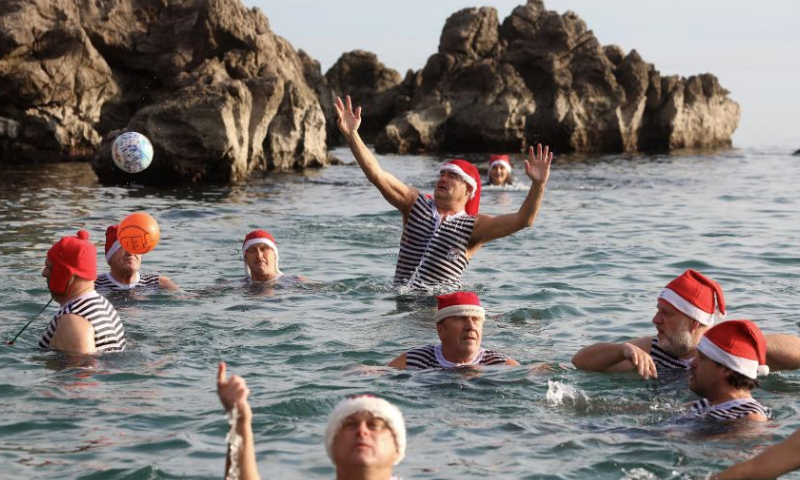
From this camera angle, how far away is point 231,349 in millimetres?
12141

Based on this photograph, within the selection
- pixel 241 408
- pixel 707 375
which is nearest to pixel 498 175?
pixel 707 375

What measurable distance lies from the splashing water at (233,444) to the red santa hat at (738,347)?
423cm

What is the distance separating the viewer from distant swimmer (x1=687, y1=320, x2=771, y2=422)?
8.71 metres

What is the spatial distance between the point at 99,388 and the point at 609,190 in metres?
25.6

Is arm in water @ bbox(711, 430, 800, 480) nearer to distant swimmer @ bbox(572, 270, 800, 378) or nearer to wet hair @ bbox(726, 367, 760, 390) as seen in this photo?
wet hair @ bbox(726, 367, 760, 390)

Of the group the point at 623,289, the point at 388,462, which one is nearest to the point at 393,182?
the point at 623,289

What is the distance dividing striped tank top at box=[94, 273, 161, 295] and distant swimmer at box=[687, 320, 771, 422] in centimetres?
800

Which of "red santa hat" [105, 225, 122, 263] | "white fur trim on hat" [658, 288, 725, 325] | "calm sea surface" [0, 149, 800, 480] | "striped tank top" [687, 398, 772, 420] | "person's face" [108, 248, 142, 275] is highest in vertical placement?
"white fur trim on hat" [658, 288, 725, 325]

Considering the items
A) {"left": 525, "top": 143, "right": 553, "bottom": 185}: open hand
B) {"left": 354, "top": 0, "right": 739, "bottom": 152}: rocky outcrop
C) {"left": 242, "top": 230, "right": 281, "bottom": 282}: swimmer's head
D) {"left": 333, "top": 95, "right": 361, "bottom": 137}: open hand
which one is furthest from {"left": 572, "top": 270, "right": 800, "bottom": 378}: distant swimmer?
{"left": 354, "top": 0, "right": 739, "bottom": 152}: rocky outcrop

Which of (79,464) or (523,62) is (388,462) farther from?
(523,62)

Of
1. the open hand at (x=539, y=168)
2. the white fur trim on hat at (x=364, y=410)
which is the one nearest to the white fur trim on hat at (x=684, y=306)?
the open hand at (x=539, y=168)

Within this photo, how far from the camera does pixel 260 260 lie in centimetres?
1545

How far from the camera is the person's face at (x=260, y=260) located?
1541 cm

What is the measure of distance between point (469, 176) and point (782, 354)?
15.7 feet
